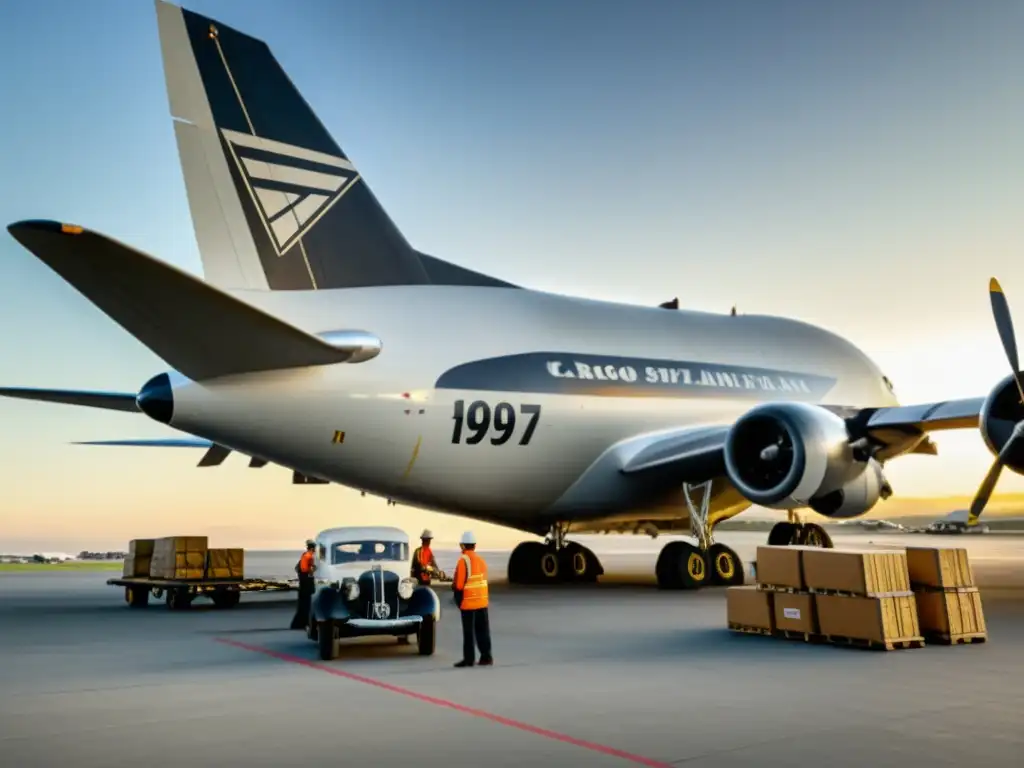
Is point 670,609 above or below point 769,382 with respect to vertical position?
below

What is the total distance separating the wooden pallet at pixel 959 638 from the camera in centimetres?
1297

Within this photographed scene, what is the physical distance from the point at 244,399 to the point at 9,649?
5743 mm

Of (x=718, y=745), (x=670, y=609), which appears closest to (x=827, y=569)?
(x=670, y=609)

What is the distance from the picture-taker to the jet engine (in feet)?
62.2

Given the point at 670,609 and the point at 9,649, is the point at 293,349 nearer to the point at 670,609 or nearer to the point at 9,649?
the point at 9,649

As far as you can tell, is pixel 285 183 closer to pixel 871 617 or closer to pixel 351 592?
pixel 351 592

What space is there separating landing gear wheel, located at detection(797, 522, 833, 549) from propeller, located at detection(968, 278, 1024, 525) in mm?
9409

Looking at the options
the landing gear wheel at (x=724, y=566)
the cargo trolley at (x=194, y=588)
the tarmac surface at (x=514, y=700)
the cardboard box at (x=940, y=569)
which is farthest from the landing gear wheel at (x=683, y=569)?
the cardboard box at (x=940, y=569)

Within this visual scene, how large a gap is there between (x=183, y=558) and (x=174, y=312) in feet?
24.4

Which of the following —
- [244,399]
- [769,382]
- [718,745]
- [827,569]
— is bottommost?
[718,745]

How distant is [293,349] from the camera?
16.6m

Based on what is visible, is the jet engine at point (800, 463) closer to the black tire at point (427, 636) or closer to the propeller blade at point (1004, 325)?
the propeller blade at point (1004, 325)

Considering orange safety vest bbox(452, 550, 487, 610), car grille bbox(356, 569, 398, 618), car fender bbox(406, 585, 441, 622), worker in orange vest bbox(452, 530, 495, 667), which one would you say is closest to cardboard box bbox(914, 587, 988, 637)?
worker in orange vest bbox(452, 530, 495, 667)

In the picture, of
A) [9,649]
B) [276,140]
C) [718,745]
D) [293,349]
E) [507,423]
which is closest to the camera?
[718,745]
